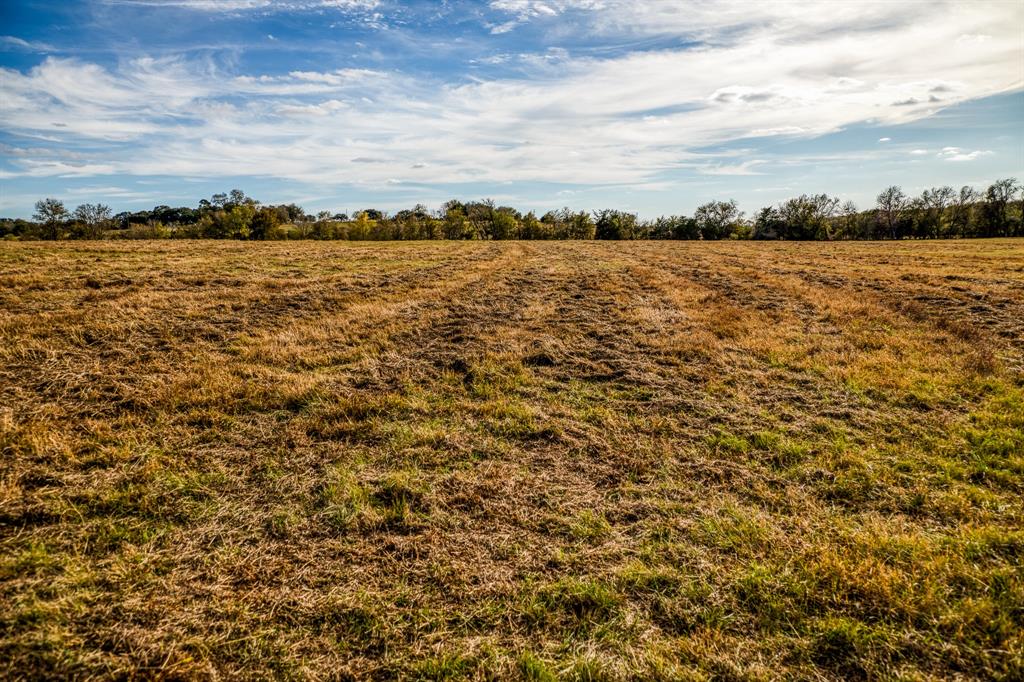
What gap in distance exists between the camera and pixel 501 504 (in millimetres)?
5359

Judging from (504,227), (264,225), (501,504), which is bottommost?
(501,504)

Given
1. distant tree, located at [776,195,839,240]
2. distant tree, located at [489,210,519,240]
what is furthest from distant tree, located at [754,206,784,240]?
distant tree, located at [489,210,519,240]

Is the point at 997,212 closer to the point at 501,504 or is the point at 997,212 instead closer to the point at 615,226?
the point at 615,226

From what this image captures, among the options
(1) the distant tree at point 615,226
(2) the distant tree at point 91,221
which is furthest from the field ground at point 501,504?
(1) the distant tree at point 615,226

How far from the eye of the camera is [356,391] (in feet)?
28.6

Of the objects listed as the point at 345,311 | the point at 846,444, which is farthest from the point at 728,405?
the point at 345,311

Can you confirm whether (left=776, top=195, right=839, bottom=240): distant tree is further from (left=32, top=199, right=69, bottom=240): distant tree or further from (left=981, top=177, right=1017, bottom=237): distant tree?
(left=32, top=199, right=69, bottom=240): distant tree

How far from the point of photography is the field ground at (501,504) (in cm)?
356

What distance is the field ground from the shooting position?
356cm

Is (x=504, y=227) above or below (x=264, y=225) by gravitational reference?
above

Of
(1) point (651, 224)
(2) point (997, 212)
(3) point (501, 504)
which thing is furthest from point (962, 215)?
(3) point (501, 504)

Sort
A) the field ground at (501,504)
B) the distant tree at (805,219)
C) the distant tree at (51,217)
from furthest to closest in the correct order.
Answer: the distant tree at (805,219)
the distant tree at (51,217)
the field ground at (501,504)

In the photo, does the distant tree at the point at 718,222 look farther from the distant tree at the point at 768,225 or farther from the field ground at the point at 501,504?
the field ground at the point at 501,504

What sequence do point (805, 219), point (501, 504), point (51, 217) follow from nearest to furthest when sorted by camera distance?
point (501, 504) → point (51, 217) → point (805, 219)
